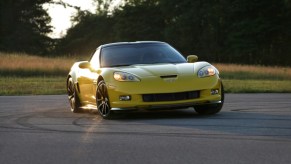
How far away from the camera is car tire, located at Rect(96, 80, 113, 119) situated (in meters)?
12.2

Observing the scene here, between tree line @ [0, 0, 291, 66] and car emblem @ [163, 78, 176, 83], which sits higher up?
car emblem @ [163, 78, 176, 83]

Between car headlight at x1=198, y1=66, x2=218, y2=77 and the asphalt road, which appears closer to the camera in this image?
the asphalt road

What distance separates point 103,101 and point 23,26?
268 ft

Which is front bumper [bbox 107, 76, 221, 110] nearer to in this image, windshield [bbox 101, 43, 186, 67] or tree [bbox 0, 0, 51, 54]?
windshield [bbox 101, 43, 186, 67]

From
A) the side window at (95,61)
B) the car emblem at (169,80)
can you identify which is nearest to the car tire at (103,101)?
the side window at (95,61)

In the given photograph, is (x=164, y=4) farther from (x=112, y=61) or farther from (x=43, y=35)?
(x=112, y=61)

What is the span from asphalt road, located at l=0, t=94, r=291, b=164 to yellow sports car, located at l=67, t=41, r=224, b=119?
249mm

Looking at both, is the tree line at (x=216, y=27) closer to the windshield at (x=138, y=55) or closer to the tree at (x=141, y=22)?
the tree at (x=141, y=22)

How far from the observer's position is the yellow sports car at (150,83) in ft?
39.1

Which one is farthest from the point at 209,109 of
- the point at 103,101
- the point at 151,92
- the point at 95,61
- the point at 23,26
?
the point at 23,26

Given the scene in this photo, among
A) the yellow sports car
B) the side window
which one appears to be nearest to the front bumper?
the yellow sports car

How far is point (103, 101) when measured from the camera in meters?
12.4

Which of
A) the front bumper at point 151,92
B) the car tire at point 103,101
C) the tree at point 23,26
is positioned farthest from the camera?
the tree at point 23,26

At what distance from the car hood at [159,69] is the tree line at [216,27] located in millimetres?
59859
